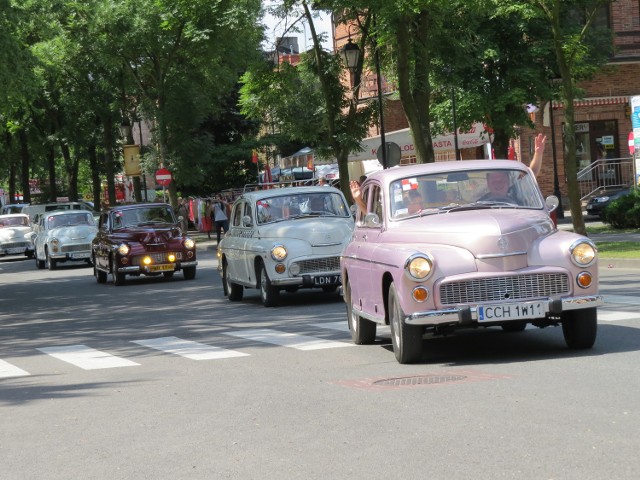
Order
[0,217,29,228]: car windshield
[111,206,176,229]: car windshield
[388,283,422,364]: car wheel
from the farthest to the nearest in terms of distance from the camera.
Answer: [0,217,29,228]: car windshield < [111,206,176,229]: car windshield < [388,283,422,364]: car wheel

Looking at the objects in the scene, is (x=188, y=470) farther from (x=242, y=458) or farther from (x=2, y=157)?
(x=2, y=157)

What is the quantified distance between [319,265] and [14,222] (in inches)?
1349

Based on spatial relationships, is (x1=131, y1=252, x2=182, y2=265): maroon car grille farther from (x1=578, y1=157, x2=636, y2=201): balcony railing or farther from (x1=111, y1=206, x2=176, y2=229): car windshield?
(x1=578, y1=157, x2=636, y2=201): balcony railing

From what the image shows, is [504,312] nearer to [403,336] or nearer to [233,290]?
[403,336]

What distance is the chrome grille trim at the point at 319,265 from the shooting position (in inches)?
752

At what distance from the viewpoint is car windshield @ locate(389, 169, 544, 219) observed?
1193 centimetres

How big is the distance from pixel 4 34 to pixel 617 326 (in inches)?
877

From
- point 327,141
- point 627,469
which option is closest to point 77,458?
point 627,469

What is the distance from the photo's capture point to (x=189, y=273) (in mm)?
28906

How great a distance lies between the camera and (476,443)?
23.9ft

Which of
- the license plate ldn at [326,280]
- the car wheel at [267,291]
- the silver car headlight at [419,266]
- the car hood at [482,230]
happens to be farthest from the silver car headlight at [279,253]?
the silver car headlight at [419,266]

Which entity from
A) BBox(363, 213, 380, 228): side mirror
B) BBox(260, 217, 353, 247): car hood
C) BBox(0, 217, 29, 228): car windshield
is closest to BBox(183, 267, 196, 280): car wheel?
BBox(260, 217, 353, 247): car hood

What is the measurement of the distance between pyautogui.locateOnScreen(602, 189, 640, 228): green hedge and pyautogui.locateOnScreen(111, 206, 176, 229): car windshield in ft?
40.6

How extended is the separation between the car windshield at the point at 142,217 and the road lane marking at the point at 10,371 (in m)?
15.1
